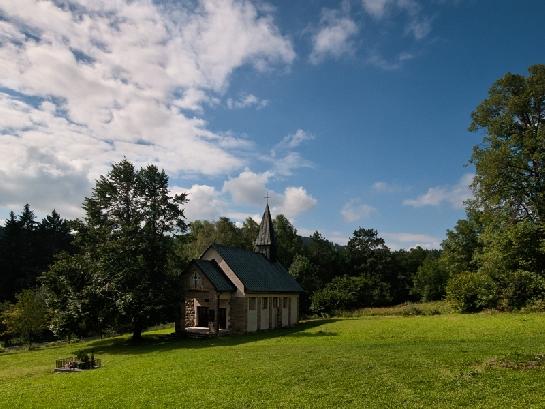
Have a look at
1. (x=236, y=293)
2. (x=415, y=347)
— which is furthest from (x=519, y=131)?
(x=236, y=293)

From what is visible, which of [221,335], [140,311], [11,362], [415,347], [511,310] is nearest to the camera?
[415,347]

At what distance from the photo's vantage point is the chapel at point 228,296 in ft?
125

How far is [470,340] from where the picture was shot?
2539cm

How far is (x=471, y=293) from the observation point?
43438 mm

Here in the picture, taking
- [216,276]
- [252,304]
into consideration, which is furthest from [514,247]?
[216,276]

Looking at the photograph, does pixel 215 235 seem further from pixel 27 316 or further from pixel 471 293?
pixel 471 293

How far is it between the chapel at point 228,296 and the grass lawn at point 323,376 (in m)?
8.61

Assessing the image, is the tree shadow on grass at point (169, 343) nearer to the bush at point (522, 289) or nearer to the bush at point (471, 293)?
the bush at point (522, 289)

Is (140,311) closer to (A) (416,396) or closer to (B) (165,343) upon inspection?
(B) (165,343)

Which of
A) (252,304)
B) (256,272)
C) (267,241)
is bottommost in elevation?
(252,304)

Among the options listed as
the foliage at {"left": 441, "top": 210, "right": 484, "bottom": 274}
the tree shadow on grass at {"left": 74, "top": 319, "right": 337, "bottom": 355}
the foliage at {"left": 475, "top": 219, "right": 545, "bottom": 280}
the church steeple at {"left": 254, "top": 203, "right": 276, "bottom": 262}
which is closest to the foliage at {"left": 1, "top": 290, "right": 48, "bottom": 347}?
the tree shadow on grass at {"left": 74, "top": 319, "right": 337, "bottom": 355}

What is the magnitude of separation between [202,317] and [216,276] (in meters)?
3.73

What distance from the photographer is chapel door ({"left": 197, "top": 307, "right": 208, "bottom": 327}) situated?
3916 centimetres

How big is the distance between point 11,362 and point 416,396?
90.9 feet
